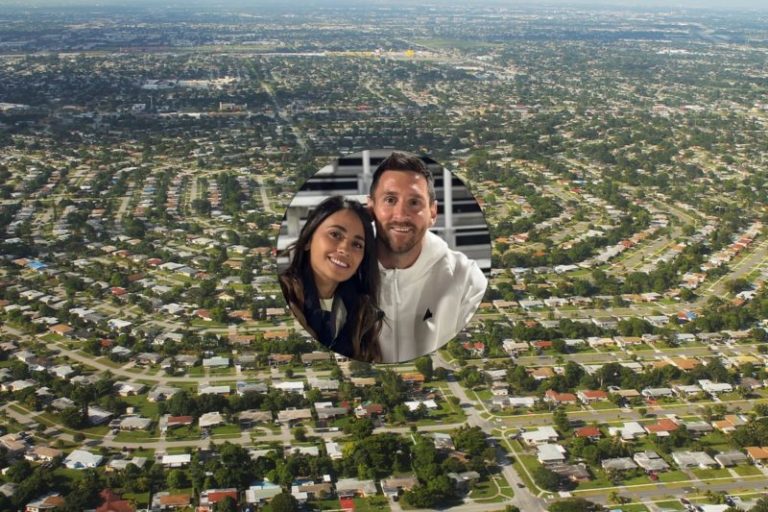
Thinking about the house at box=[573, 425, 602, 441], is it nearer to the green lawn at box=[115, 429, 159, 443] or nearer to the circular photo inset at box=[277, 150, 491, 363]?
the green lawn at box=[115, 429, 159, 443]

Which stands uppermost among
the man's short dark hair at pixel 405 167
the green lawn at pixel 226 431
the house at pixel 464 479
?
the man's short dark hair at pixel 405 167

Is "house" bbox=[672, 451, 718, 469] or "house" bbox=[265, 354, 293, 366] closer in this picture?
"house" bbox=[672, 451, 718, 469]

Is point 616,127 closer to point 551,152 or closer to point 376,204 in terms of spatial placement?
point 551,152

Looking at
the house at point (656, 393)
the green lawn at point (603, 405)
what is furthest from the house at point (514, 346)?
the house at point (656, 393)

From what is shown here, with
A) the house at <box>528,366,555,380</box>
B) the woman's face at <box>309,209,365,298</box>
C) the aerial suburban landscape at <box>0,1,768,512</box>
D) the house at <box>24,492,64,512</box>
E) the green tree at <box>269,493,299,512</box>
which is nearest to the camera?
the woman's face at <box>309,209,365,298</box>

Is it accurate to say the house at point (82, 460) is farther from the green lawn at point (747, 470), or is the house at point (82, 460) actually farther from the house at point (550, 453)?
the green lawn at point (747, 470)

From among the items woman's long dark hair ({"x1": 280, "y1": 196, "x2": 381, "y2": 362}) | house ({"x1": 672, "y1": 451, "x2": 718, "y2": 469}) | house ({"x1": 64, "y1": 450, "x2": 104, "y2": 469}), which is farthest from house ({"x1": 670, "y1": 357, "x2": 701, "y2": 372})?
woman's long dark hair ({"x1": 280, "y1": 196, "x2": 381, "y2": 362})
